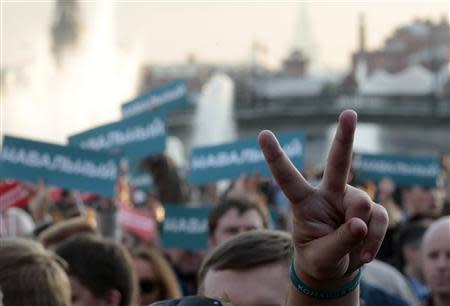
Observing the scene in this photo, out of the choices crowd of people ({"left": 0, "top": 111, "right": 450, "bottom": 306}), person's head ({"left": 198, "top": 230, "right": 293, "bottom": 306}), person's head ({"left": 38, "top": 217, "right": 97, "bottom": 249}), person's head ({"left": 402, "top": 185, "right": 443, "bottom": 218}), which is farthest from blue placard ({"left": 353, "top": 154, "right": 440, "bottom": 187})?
person's head ({"left": 198, "top": 230, "right": 293, "bottom": 306})

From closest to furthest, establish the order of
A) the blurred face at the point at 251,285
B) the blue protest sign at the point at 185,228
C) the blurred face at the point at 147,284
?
the blurred face at the point at 251,285, the blurred face at the point at 147,284, the blue protest sign at the point at 185,228

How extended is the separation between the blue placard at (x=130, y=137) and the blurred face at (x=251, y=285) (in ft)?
14.3

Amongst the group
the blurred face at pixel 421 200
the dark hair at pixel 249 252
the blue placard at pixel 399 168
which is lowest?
the blurred face at pixel 421 200

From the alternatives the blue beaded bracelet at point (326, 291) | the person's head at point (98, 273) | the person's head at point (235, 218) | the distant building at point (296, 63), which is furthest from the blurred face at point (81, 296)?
the distant building at point (296, 63)

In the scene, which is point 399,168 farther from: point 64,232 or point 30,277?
point 30,277

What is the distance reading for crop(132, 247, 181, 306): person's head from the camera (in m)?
4.74

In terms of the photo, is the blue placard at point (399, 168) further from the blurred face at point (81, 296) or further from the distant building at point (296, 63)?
the distant building at point (296, 63)

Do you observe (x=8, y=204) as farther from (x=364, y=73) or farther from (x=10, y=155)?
(x=364, y=73)

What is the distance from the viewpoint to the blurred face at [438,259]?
4906 mm

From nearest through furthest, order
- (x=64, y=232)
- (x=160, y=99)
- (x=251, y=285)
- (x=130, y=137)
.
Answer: (x=251, y=285) < (x=64, y=232) < (x=130, y=137) < (x=160, y=99)

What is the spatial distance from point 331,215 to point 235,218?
9.19 feet

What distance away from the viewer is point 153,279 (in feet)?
15.7

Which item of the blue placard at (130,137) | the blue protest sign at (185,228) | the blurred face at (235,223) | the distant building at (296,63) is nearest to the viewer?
the blurred face at (235,223)

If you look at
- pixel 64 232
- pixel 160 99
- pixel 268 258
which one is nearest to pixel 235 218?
pixel 64 232
